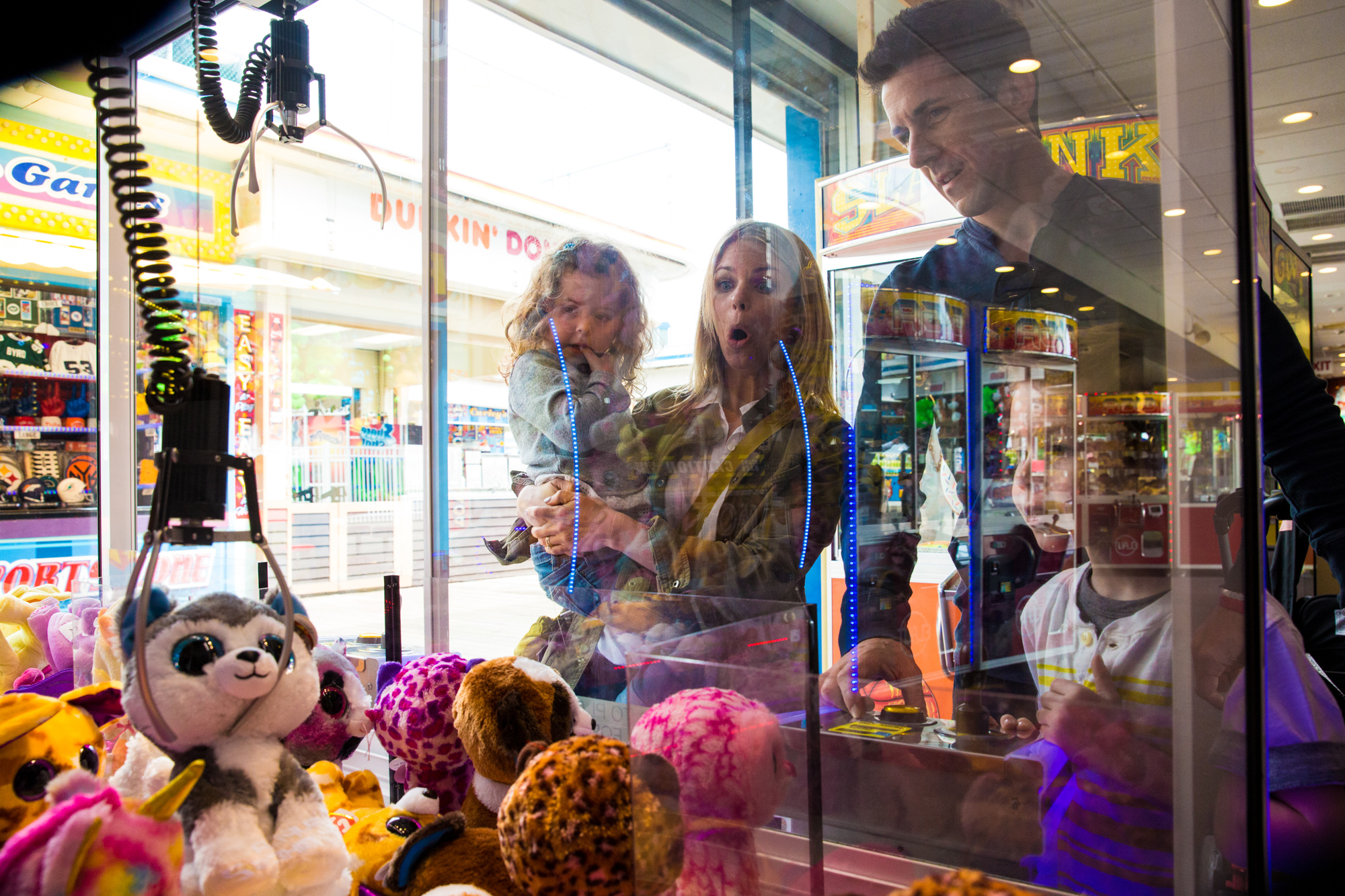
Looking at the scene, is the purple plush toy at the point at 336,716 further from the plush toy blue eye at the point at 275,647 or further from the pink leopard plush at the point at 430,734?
the plush toy blue eye at the point at 275,647

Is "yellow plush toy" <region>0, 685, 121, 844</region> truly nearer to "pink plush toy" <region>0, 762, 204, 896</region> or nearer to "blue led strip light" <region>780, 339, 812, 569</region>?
"pink plush toy" <region>0, 762, 204, 896</region>

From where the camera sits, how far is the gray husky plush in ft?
1.75

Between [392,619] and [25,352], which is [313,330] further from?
[392,619]

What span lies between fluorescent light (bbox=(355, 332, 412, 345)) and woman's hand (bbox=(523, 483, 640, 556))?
2.87 feet

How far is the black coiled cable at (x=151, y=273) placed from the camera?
1.95 feet

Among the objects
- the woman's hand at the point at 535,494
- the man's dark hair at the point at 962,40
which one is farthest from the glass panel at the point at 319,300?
the man's dark hair at the point at 962,40

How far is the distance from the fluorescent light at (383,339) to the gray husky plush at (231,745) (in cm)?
143

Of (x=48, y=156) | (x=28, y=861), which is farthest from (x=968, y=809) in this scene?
(x=48, y=156)

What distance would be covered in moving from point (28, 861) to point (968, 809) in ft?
2.41

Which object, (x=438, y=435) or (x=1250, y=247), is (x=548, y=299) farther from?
(x=1250, y=247)

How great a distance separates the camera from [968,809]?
76 centimetres

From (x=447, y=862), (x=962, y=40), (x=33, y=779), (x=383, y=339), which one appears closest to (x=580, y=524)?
(x=447, y=862)

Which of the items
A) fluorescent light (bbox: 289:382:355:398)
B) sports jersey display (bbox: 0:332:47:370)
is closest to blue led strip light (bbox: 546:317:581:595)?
fluorescent light (bbox: 289:382:355:398)

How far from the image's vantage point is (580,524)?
3.94 ft
